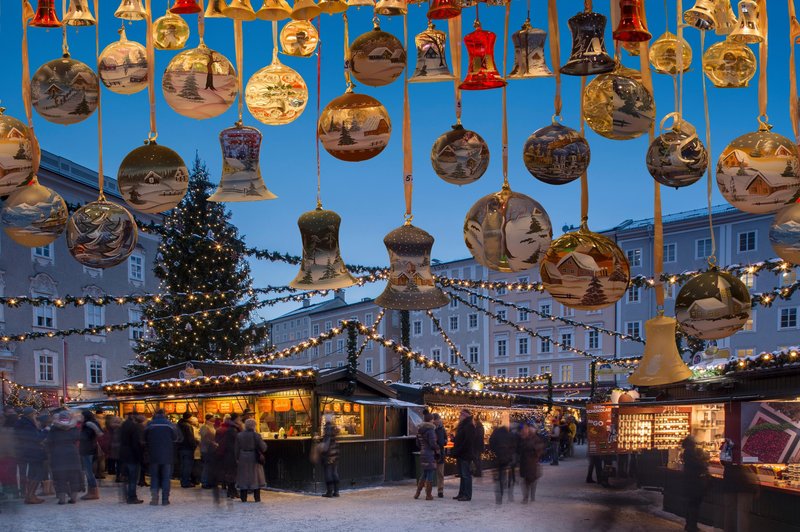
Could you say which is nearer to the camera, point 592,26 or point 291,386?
point 592,26

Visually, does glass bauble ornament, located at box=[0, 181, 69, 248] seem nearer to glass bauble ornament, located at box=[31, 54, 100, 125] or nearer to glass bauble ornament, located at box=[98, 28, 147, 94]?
glass bauble ornament, located at box=[31, 54, 100, 125]

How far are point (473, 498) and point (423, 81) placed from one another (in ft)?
47.3

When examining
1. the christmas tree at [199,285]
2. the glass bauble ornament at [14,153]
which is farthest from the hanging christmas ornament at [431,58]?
the christmas tree at [199,285]

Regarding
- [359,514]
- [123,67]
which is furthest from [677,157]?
[359,514]

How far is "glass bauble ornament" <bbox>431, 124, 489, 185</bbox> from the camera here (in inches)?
134

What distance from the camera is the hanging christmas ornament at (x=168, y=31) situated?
3.85 m

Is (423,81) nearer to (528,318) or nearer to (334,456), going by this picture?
(334,456)

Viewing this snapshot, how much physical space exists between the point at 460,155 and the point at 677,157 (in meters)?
0.79

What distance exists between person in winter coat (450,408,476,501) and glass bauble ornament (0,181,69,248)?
44.5 feet

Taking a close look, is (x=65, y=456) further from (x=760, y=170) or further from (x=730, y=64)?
(x=760, y=170)

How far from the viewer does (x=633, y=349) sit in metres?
53.1

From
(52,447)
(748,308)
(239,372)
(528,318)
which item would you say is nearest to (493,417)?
(239,372)

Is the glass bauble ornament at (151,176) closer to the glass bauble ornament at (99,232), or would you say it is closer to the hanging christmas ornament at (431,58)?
the glass bauble ornament at (99,232)

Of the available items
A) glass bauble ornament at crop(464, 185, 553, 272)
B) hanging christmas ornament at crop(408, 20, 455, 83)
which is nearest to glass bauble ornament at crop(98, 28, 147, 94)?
hanging christmas ornament at crop(408, 20, 455, 83)
